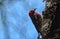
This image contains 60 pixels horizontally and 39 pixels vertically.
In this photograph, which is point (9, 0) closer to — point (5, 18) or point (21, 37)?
point (5, 18)

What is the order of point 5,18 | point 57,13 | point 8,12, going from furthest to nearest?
point 8,12 < point 5,18 < point 57,13

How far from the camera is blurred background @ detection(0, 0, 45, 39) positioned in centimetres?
301

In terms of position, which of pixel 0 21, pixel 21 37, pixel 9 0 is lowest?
pixel 21 37

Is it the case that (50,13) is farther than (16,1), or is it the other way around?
(16,1)

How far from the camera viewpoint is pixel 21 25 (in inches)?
124

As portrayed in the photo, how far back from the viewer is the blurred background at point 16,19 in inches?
118

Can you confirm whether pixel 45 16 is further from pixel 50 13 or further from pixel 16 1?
pixel 16 1

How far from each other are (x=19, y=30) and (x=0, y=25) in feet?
1.24

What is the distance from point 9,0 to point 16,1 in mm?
125

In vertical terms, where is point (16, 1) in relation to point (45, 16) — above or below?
above

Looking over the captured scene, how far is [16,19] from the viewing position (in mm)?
3318

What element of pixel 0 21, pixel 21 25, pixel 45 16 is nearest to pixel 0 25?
pixel 0 21

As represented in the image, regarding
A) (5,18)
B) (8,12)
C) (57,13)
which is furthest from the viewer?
(8,12)

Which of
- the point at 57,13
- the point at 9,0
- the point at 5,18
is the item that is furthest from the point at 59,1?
the point at 9,0
